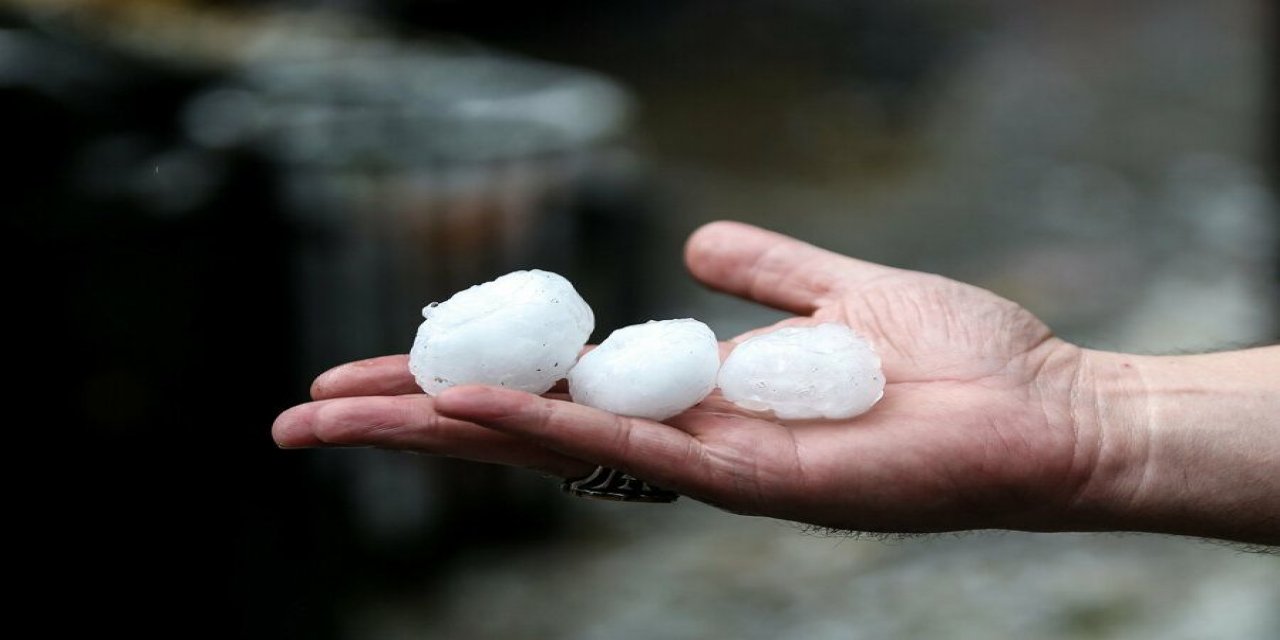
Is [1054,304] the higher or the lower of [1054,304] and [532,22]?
the lower

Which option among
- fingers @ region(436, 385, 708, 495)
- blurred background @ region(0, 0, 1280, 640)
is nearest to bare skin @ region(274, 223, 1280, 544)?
fingers @ region(436, 385, 708, 495)

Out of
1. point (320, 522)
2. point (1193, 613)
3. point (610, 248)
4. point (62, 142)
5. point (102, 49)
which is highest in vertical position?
point (102, 49)

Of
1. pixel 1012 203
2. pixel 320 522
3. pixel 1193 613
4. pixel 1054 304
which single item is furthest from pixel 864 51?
pixel 320 522

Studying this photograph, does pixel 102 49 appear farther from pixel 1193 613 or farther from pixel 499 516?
pixel 1193 613

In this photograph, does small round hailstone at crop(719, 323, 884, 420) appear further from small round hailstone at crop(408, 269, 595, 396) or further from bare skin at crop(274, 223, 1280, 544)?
small round hailstone at crop(408, 269, 595, 396)

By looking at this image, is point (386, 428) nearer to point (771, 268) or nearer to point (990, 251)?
point (771, 268)

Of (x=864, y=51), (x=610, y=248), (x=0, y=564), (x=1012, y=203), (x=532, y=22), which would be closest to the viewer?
(x=0, y=564)


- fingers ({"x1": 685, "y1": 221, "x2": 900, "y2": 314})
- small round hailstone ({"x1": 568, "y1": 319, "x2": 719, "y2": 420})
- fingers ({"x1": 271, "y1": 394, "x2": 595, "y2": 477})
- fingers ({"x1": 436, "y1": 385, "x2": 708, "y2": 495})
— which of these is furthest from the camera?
fingers ({"x1": 685, "y1": 221, "x2": 900, "y2": 314})
